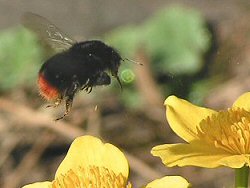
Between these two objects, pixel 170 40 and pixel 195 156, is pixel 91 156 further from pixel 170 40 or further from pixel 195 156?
pixel 170 40

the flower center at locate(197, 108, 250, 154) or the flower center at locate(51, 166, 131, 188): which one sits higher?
the flower center at locate(197, 108, 250, 154)

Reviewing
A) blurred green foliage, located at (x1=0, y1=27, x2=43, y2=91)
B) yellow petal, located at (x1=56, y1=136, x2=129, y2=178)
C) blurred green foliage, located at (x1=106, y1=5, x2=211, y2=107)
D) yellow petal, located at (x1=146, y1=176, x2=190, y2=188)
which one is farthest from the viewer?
blurred green foliage, located at (x1=0, y1=27, x2=43, y2=91)

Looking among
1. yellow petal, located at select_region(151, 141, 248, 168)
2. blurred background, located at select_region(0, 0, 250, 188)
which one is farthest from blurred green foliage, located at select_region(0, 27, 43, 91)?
yellow petal, located at select_region(151, 141, 248, 168)

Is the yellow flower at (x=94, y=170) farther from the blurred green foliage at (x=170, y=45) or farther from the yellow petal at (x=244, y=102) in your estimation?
the blurred green foliage at (x=170, y=45)

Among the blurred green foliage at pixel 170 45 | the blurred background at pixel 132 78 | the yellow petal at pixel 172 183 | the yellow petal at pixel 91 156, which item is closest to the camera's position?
the yellow petal at pixel 172 183

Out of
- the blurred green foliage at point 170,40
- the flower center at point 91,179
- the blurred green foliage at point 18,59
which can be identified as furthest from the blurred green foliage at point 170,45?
→ the flower center at point 91,179

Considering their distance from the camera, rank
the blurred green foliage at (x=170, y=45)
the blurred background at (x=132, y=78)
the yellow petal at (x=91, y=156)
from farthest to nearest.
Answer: the blurred green foliage at (x=170, y=45), the blurred background at (x=132, y=78), the yellow petal at (x=91, y=156)

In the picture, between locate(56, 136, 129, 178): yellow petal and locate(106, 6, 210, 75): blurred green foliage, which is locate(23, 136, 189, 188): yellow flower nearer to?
locate(56, 136, 129, 178): yellow petal

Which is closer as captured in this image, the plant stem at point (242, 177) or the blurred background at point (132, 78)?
the plant stem at point (242, 177)
